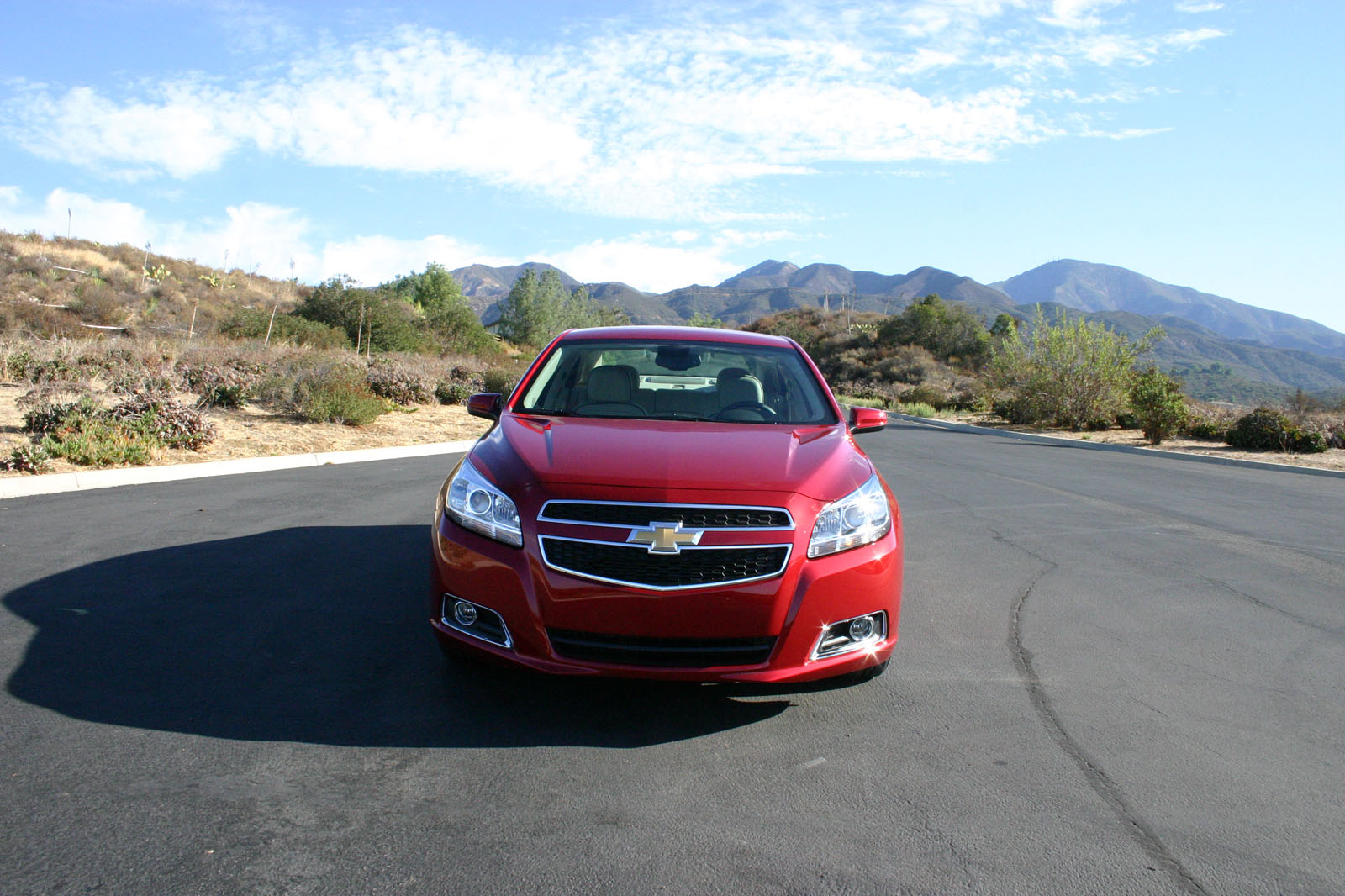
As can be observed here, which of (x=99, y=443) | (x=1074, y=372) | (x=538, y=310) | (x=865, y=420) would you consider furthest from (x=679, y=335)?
(x=538, y=310)

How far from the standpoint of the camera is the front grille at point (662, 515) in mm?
3457

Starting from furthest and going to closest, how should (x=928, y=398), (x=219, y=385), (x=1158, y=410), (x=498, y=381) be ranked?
1. (x=928, y=398)
2. (x=498, y=381)
3. (x=1158, y=410)
4. (x=219, y=385)

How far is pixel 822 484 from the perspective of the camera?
3777 millimetres

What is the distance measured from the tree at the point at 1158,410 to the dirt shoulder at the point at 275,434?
15025mm

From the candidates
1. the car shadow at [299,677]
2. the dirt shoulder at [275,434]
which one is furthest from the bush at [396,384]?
the car shadow at [299,677]

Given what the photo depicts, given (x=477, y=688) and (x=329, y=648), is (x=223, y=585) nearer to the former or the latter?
(x=329, y=648)

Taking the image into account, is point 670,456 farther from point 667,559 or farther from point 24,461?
point 24,461

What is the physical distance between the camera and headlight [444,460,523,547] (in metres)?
3.59

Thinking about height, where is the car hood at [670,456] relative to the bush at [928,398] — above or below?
above

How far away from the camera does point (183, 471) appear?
32.6 ft

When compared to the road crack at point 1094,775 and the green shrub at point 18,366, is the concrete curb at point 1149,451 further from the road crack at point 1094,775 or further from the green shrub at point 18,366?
the green shrub at point 18,366

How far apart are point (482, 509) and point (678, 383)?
2.05 metres

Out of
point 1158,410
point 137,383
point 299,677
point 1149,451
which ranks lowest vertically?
point 299,677

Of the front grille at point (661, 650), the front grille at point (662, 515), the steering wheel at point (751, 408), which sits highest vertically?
the steering wheel at point (751, 408)
